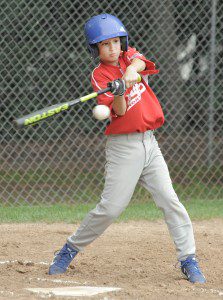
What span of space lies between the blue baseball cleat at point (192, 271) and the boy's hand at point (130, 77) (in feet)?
3.72

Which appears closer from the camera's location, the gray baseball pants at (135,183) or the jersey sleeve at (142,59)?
the gray baseball pants at (135,183)

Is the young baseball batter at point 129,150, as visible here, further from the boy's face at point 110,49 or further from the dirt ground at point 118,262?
the dirt ground at point 118,262

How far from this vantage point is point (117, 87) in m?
4.79

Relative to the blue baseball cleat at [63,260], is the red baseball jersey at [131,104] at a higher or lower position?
higher

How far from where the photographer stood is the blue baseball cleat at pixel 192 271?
5.05 m

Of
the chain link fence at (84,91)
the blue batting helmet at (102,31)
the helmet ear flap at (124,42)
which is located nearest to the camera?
the blue batting helmet at (102,31)

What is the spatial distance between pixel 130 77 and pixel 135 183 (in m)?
0.68

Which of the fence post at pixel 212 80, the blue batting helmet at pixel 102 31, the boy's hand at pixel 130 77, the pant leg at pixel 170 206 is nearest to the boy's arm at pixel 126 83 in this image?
the boy's hand at pixel 130 77

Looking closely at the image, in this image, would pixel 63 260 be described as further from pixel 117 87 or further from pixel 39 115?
pixel 117 87

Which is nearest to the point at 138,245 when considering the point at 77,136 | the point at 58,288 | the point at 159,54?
the point at 58,288

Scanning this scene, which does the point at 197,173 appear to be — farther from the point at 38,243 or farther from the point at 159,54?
the point at 38,243

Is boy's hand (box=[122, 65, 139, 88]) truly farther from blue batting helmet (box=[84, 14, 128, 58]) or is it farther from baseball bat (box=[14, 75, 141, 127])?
blue batting helmet (box=[84, 14, 128, 58])

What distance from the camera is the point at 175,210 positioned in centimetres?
512

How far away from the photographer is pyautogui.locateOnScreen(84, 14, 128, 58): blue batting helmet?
16.5ft
